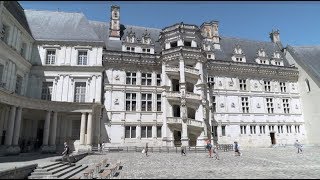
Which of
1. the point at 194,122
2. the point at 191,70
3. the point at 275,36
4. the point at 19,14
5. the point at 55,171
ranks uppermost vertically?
the point at 275,36

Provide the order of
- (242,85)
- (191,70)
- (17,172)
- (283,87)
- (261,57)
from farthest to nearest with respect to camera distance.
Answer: (261,57), (283,87), (242,85), (191,70), (17,172)

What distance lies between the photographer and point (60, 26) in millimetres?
33844

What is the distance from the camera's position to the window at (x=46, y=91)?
100 feet

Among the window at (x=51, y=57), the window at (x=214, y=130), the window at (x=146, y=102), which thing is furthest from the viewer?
the window at (x=214, y=130)

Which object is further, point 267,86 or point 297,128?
point 267,86

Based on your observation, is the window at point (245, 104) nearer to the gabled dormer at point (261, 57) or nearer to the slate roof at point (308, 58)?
the gabled dormer at point (261, 57)

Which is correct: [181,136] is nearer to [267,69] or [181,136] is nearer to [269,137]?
[269,137]

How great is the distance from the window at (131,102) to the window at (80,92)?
5.08 m

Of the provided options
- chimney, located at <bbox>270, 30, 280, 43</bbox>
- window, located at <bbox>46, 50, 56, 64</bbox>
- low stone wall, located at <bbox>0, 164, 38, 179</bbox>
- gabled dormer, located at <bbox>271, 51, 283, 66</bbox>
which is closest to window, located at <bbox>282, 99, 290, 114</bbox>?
gabled dormer, located at <bbox>271, 51, 283, 66</bbox>

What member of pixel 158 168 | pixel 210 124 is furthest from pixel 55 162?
pixel 210 124

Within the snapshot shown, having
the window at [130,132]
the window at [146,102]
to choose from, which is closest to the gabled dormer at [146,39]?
the window at [146,102]

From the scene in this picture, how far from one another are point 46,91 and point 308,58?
3684 cm

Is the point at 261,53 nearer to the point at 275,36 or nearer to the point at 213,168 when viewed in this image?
the point at 275,36

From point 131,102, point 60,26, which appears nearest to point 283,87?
point 131,102
